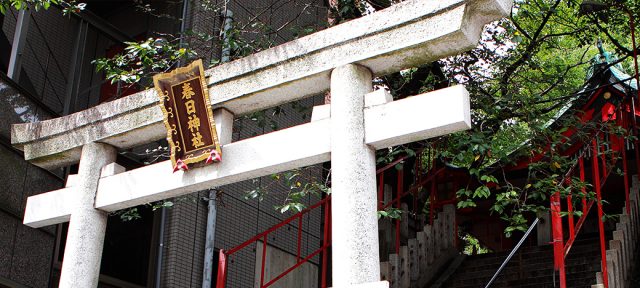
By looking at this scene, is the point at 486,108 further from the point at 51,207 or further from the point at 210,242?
the point at 51,207

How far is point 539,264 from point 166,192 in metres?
7.73

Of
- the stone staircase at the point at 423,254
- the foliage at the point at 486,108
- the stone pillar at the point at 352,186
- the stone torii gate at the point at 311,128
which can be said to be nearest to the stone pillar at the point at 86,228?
the stone torii gate at the point at 311,128

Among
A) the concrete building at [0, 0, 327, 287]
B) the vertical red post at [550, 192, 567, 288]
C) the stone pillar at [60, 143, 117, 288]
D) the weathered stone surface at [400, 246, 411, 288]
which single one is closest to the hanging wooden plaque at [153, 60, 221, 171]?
the stone pillar at [60, 143, 117, 288]

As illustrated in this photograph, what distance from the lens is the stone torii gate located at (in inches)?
245

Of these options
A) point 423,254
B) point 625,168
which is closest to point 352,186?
point 625,168

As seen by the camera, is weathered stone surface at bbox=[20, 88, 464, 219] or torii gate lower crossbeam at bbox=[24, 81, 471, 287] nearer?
torii gate lower crossbeam at bbox=[24, 81, 471, 287]

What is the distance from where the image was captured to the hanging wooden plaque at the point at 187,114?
24.0 ft

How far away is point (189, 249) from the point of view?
11477 millimetres

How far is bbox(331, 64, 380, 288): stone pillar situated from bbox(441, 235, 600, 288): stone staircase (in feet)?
21.7

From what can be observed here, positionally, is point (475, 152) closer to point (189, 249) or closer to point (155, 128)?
point (155, 128)

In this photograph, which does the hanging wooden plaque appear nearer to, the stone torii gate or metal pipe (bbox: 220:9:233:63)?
the stone torii gate

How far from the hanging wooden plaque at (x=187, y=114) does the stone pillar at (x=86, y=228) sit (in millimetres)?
941

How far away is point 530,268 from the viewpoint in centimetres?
1317

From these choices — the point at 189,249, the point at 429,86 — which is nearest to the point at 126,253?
the point at 189,249
